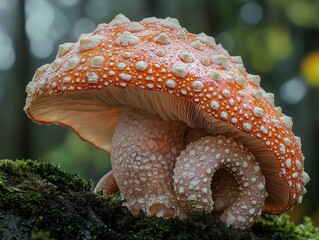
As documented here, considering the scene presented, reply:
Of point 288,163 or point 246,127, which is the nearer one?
point 246,127

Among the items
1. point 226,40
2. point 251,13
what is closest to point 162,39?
point 226,40

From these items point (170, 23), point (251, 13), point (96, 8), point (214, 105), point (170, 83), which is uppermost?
point (170, 23)

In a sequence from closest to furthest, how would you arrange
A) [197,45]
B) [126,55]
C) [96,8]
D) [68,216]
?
[68,216], [126,55], [197,45], [96,8]

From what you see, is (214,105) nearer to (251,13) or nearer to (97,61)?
(97,61)

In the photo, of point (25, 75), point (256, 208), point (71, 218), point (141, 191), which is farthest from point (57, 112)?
point (25, 75)

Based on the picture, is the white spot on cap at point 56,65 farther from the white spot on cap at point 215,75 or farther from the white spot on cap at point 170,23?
the white spot on cap at point 215,75

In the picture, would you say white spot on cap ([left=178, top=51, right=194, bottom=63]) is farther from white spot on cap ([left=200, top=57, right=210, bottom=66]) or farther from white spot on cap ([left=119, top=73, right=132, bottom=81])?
white spot on cap ([left=119, top=73, right=132, bottom=81])

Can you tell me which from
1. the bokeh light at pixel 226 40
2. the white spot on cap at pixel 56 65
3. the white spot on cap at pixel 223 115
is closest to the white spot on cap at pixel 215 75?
the white spot on cap at pixel 223 115
